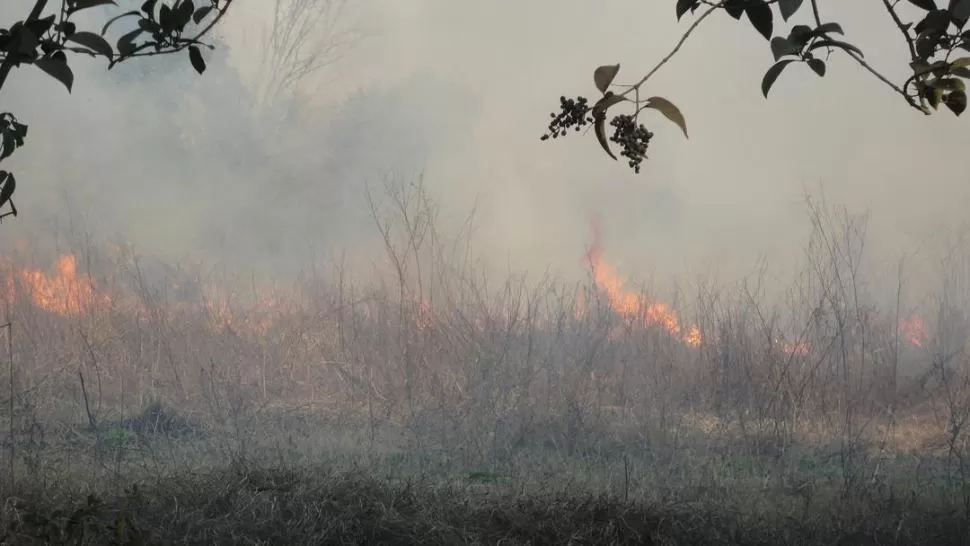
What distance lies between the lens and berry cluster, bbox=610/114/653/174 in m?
0.78

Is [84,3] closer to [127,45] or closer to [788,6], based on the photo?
[127,45]

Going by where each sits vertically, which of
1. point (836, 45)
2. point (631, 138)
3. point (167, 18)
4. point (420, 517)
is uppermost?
point (167, 18)

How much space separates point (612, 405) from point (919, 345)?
1.43m

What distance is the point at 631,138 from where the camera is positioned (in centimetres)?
78

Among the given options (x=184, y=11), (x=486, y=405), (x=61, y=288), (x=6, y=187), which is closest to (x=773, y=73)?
(x=184, y=11)

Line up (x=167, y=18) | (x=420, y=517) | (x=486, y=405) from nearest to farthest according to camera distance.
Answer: (x=167, y=18) < (x=420, y=517) < (x=486, y=405)

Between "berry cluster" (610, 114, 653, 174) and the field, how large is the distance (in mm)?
1780

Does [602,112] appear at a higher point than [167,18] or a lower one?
lower

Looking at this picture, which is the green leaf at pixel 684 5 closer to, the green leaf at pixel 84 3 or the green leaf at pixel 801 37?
the green leaf at pixel 801 37

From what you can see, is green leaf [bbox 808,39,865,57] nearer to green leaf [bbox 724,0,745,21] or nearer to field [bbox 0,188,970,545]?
green leaf [bbox 724,0,745,21]

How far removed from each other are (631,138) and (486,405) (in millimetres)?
2901

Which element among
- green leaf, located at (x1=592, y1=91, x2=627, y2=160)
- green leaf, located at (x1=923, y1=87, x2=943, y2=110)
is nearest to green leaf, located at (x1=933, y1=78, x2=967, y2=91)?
green leaf, located at (x1=923, y1=87, x2=943, y2=110)

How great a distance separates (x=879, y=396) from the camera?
363cm

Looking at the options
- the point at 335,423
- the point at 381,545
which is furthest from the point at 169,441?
the point at 381,545
